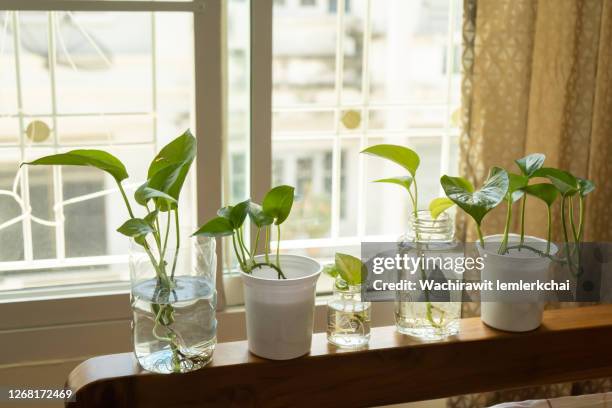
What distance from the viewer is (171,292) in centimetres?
113

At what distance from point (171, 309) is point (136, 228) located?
14 cm

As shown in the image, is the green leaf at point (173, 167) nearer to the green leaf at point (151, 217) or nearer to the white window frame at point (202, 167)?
the green leaf at point (151, 217)

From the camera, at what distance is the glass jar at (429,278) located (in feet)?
4.19

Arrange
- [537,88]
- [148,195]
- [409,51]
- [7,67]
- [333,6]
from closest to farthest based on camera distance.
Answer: [148,195], [7,67], [537,88], [333,6], [409,51]

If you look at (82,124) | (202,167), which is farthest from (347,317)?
(82,124)

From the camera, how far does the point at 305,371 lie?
1.19m

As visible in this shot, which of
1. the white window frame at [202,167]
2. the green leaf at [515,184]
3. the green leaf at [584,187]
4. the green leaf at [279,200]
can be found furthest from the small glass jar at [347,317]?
the white window frame at [202,167]

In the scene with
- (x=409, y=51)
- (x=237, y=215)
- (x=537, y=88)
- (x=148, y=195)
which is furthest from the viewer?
(x=409, y=51)

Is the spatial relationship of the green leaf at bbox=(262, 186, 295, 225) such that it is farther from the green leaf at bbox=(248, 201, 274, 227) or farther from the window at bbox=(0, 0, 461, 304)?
the window at bbox=(0, 0, 461, 304)

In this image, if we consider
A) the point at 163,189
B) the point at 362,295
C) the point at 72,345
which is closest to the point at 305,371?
the point at 362,295

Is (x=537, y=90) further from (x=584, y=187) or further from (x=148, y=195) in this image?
(x=148, y=195)

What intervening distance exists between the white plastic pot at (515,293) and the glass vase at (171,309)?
1.56 feet

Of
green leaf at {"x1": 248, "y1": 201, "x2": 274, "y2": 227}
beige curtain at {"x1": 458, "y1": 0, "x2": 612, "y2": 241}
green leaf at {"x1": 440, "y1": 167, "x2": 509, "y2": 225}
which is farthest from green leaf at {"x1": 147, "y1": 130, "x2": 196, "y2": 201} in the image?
beige curtain at {"x1": 458, "y1": 0, "x2": 612, "y2": 241}

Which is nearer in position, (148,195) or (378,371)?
(148,195)
